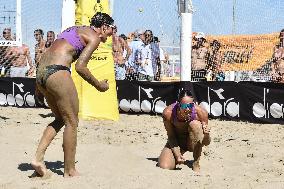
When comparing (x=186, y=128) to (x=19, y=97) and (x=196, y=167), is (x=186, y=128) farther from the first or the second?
(x=19, y=97)

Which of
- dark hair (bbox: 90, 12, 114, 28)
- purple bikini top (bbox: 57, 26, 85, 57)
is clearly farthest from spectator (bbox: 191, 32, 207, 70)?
purple bikini top (bbox: 57, 26, 85, 57)

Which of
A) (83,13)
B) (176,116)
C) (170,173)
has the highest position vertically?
(83,13)

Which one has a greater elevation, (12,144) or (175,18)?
(175,18)

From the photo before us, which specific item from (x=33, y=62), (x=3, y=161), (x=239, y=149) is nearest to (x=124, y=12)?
(x=33, y=62)

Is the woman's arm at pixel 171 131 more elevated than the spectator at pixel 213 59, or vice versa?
the spectator at pixel 213 59

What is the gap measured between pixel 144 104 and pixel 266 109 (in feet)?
8.36

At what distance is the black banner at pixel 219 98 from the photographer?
9.09 m

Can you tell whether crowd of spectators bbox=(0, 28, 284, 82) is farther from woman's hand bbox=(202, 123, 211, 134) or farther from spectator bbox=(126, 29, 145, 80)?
woman's hand bbox=(202, 123, 211, 134)

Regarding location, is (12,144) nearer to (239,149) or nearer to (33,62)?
(239,149)

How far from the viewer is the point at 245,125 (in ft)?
29.5

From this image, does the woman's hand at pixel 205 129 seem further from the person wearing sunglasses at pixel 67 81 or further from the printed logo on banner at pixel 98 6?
the printed logo on banner at pixel 98 6

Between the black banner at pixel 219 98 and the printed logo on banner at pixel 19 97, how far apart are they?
2375mm

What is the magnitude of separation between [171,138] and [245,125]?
11.3 ft

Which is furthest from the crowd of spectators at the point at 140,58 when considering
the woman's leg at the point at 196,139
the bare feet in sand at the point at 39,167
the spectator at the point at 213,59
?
the bare feet in sand at the point at 39,167
